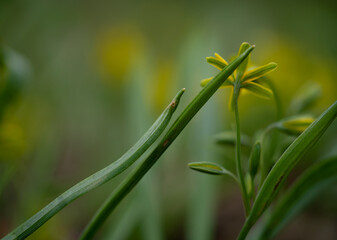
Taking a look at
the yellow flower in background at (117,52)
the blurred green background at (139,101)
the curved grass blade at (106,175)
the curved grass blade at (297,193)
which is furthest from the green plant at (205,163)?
the yellow flower in background at (117,52)

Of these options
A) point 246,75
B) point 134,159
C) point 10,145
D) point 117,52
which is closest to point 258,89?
point 246,75

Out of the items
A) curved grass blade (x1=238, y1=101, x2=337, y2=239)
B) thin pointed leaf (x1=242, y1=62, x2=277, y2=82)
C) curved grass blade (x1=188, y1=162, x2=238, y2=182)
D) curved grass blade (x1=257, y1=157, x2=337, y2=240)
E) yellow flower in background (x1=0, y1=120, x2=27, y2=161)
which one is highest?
yellow flower in background (x1=0, y1=120, x2=27, y2=161)

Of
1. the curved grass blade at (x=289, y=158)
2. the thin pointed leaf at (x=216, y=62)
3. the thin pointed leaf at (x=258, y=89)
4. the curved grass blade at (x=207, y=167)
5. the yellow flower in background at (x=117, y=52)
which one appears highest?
the yellow flower in background at (x=117, y=52)

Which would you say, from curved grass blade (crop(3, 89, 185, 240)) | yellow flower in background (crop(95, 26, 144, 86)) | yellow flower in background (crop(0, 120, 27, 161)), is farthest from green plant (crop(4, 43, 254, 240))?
yellow flower in background (crop(95, 26, 144, 86))

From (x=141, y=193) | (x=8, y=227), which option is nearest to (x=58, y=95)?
(x=8, y=227)

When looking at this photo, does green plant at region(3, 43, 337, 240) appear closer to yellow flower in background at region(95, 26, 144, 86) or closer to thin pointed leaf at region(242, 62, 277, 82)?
thin pointed leaf at region(242, 62, 277, 82)

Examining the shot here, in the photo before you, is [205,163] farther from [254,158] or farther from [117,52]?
[117,52]

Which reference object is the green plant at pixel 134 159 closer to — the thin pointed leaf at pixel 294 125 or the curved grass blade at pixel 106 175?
the curved grass blade at pixel 106 175
